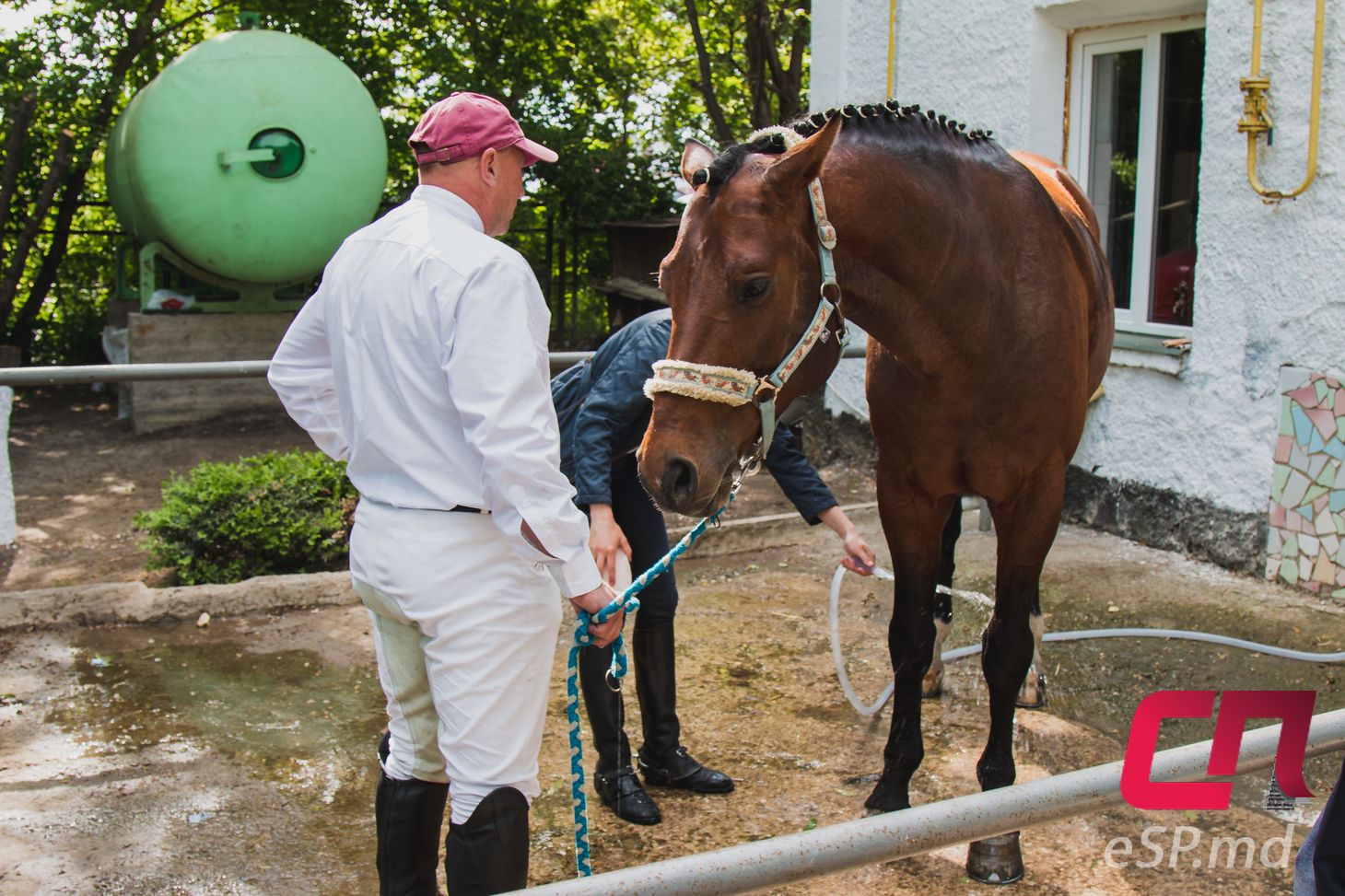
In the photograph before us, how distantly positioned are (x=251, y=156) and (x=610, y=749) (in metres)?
6.64

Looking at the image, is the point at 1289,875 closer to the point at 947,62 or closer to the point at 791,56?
the point at 947,62

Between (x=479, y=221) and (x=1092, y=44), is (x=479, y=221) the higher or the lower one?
the lower one

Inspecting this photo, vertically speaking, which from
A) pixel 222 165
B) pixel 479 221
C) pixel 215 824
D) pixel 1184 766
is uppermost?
pixel 222 165

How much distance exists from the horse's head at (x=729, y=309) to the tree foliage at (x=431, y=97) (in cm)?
883

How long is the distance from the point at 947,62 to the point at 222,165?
499 cm

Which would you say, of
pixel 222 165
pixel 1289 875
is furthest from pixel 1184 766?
pixel 222 165

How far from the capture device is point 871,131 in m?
2.85

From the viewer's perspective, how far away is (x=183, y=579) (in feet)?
17.7

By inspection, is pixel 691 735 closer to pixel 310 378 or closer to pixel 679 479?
pixel 679 479

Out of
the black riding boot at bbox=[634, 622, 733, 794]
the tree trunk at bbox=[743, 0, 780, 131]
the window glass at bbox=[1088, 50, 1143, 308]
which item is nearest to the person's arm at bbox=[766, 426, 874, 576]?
the black riding boot at bbox=[634, 622, 733, 794]

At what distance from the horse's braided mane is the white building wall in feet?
8.94

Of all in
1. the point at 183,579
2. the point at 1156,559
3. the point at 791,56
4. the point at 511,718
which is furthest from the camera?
the point at 791,56

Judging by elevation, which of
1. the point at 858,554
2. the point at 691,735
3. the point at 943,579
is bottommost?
the point at 691,735
